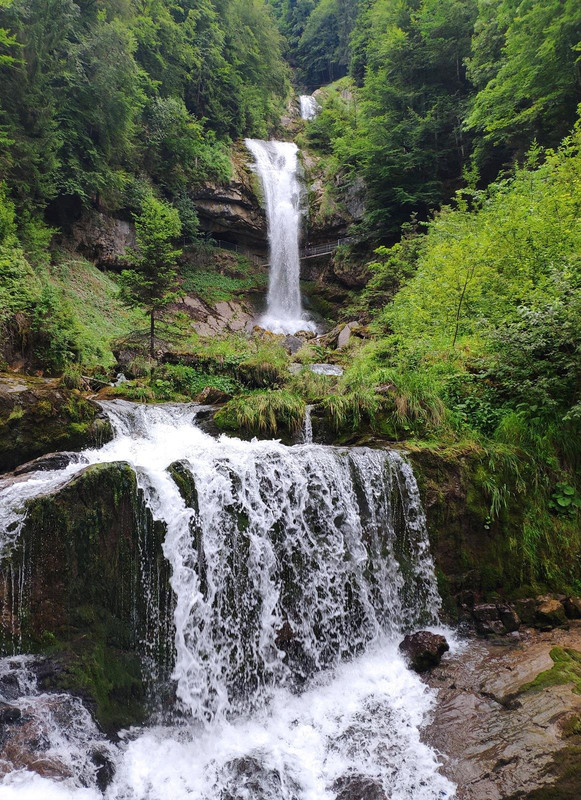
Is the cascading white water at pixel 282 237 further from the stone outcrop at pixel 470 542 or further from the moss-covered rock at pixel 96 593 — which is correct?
the moss-covered rock at pixel 96 593

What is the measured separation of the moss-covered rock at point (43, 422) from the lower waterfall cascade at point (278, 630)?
489 mm

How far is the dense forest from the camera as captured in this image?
671 centimetres

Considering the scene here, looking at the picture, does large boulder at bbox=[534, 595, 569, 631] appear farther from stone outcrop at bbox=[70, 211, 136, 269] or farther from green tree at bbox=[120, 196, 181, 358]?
stone outcrop at bbox=[70, 211, 136, 269]

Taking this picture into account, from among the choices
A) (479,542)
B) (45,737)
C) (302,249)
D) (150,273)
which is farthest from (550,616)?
(302,249)

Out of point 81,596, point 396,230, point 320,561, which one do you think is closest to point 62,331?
point 81,596

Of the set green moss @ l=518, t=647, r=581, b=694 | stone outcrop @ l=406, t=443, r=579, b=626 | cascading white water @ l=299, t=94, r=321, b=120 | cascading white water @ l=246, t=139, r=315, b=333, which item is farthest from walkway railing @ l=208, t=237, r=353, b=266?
green moss @ l=518, t=647, r=581, b=694

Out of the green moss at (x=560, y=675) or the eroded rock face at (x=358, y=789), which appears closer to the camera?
the eroded rock face at (x=358, y=789)

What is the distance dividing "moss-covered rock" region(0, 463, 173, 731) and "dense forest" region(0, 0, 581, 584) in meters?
3.59

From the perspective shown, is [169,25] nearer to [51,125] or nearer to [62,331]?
[51,125]

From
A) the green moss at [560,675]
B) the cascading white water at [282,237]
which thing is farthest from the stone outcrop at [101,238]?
the green moss at [560,675]

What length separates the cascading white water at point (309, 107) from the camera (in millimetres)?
33281

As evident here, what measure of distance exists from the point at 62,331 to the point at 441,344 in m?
8.83

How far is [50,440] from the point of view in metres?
6.69

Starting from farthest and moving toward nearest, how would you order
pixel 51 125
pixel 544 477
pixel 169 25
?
pixel 169 25 < pixel 51 125 < pixel 544 477
